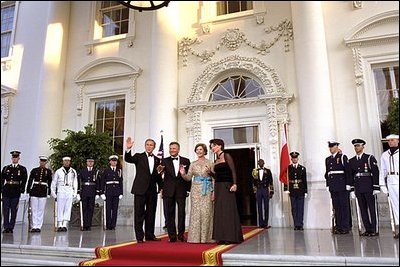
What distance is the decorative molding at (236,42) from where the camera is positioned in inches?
346

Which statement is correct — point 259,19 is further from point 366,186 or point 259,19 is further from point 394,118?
point 366,186

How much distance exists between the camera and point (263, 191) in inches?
306

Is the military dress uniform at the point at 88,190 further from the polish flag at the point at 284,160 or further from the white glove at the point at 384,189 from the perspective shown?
the white glove at the point at 384,189

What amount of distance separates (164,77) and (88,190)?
3427 mm

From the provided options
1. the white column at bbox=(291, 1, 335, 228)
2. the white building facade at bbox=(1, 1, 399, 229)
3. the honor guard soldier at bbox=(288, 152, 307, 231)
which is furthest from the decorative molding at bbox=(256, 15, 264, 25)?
the honor guard soldier at bbox=(288, 152, 307, 231)

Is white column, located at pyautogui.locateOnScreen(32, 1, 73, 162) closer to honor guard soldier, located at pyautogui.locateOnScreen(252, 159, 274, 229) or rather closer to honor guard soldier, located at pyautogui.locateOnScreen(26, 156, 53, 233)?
honor guard soldier, located at pyautogui.locateOnScreen(26, 156, 53, 233)

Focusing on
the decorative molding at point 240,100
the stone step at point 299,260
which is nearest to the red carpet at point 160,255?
the stone step at point 299,260

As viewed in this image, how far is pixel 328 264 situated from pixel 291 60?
5.95 m

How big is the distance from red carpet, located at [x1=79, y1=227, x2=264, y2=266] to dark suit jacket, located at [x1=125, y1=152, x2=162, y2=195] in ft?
2.89

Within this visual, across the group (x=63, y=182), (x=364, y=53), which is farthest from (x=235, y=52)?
(x=63, y=182)

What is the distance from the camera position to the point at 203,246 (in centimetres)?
459

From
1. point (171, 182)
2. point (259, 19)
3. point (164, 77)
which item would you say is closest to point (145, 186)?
point (171, 182)

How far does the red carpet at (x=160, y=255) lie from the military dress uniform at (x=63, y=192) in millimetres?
3436

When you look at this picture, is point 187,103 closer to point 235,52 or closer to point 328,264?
point 235,52
